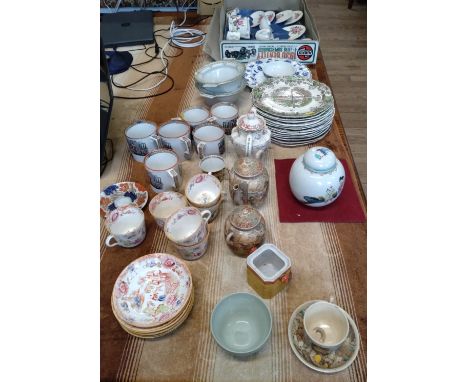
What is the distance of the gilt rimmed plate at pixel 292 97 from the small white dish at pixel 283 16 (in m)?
0.49

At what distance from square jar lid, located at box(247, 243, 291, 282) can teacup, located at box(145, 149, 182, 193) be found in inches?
11.4

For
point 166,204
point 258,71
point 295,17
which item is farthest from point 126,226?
point 295,17

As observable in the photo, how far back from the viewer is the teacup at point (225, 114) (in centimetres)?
99

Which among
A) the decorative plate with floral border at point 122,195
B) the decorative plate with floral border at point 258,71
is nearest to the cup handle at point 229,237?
the decorative plate with floral border at point 122,195

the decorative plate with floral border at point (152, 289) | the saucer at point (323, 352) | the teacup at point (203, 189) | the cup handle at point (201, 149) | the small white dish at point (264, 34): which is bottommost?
the saucer at point (323, 352)

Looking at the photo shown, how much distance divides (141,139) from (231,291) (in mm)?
473

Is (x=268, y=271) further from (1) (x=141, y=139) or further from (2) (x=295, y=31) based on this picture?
(2) (x=295, y=31)

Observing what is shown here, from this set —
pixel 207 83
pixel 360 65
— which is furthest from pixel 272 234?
pixel 360 65

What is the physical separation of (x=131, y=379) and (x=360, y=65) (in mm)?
2586

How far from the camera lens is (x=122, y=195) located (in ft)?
2.84

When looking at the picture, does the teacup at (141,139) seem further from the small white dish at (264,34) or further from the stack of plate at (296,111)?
the small white dish at (264,34)

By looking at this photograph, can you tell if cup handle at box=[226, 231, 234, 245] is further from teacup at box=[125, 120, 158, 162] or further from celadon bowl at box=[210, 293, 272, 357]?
teacup at box=[125, 120, 158, 162]

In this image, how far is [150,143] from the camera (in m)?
0.92

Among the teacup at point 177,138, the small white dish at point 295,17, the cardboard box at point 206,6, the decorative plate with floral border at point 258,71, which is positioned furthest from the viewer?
the cardboard box at point 206,6
